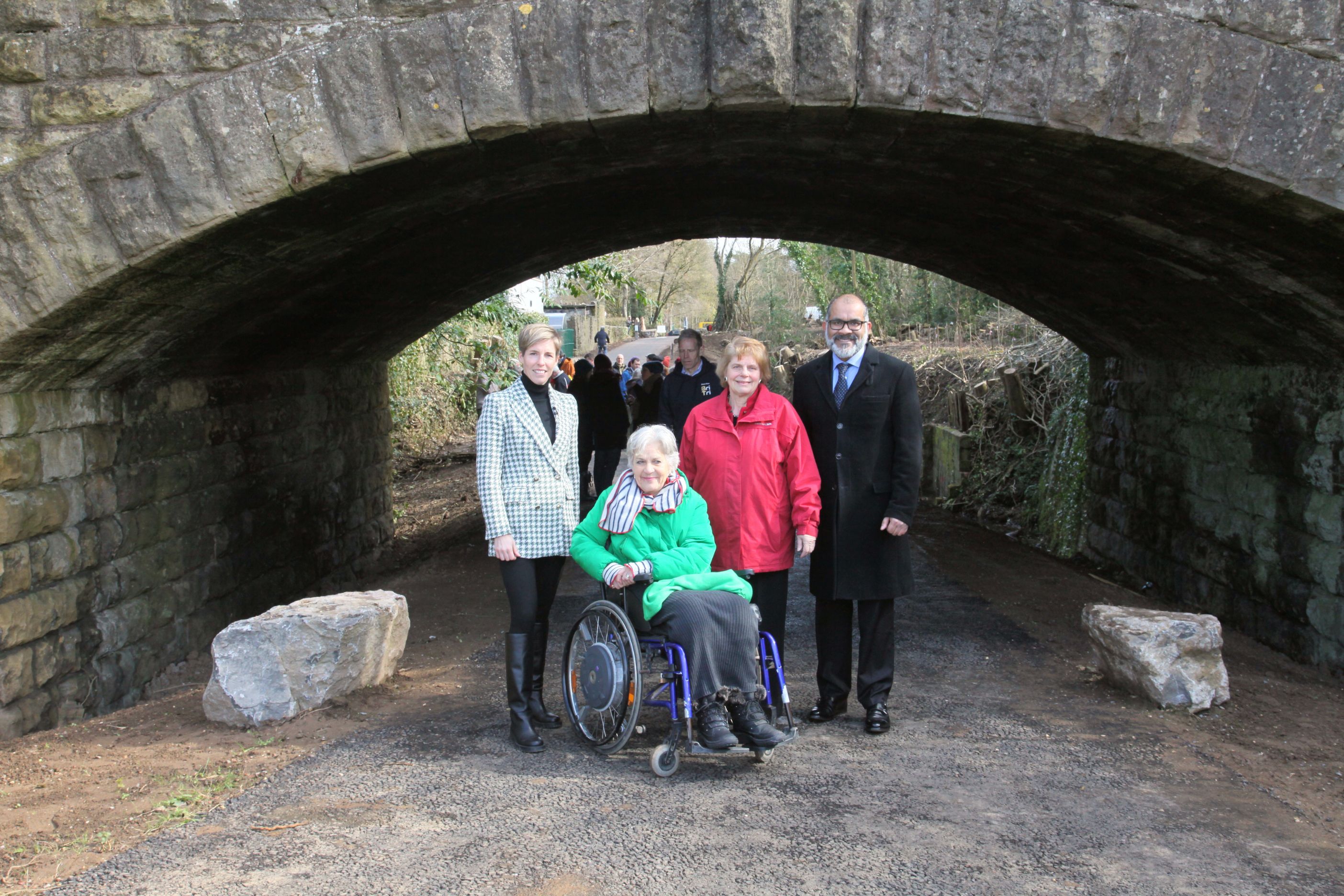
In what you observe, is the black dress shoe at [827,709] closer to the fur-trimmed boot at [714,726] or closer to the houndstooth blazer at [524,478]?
the fur-trimmed boot at [714,726]

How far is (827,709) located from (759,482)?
107 centimetres

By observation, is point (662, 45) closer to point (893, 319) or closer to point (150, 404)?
point (150, 404)

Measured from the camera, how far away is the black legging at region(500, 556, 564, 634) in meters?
4.33

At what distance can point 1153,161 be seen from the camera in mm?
4379

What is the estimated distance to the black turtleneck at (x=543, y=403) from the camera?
4.46 meters

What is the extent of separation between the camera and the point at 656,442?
414 centimetres

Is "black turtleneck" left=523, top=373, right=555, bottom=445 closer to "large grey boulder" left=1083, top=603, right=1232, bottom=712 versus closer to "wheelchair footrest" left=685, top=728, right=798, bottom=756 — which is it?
"wheelchair footrest" left=685, top=728, right=798, bottom=756

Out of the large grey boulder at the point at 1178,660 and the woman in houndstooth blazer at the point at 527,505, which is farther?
the large grey boulder at the point at 1178,660

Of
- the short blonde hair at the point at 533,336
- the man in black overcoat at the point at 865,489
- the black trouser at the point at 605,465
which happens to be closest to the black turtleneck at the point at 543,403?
the short blonde hair at the point at 533,336

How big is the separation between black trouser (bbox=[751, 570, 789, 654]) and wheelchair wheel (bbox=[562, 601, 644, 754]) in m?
0.69

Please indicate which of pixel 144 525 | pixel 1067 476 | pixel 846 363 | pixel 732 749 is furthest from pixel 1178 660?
pixel 1067 476

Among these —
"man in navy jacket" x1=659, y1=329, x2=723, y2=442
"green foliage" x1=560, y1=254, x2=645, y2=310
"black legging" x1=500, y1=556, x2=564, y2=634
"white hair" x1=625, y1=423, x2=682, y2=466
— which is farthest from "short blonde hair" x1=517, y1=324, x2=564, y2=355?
"green foliage" x1=560, y1=254, x2=645, y2=310

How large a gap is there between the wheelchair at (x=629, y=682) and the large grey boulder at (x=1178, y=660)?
1.70 metres

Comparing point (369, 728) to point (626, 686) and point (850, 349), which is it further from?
point (850, 349)
